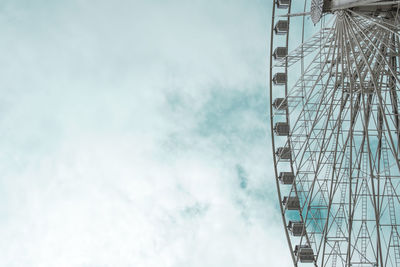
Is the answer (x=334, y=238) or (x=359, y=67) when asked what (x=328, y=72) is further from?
(x=334, y=238)

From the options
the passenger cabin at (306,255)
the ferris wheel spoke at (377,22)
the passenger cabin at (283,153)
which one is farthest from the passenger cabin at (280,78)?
A: the passenger cabin at (306,255)

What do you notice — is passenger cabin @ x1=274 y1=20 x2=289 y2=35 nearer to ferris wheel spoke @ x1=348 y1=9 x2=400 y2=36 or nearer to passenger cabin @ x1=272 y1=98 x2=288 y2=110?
passenger cabin @ x1=272 y1=98 x2=288 y2=110

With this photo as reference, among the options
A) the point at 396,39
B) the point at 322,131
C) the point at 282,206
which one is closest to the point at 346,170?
the point at 322,131

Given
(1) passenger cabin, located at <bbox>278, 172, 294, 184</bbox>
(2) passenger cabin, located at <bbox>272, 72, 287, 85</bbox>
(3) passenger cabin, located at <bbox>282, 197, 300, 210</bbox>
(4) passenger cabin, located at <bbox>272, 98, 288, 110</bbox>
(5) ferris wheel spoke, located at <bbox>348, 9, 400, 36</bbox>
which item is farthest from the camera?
(2) passenger cabin, located at <bbox>272, 72, 287, 85</bbox>

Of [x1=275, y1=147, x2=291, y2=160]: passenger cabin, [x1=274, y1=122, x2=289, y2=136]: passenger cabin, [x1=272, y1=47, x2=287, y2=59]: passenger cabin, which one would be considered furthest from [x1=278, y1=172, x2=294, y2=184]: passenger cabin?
[x1=272, y1=47, x2=287, y2=59]: passenger cabin

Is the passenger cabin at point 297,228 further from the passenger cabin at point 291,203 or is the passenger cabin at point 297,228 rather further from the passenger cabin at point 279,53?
the passenger cabin at point 279,53

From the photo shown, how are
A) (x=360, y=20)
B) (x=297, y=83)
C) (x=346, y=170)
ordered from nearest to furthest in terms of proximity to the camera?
1. (x=360, y=20)
2. (x=346, y=170)
3. (x=297, y=83)

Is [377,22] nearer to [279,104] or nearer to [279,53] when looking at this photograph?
[279,53]

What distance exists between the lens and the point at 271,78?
30922 mm

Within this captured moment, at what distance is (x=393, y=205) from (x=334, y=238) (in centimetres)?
346

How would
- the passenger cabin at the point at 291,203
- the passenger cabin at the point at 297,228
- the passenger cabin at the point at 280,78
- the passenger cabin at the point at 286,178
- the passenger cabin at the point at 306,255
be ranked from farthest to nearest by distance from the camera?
the passenger cabin at the point at 280,78
the passenger cabin at the point at 286,178
the passenger cabin at the point at 291,203
the passenger cabin at the point at 297,228
the passenger cabin at the point at 306,255

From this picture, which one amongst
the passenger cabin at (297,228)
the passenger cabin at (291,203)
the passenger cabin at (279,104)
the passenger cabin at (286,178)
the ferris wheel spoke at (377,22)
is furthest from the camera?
the passenger cabin at (279,104)

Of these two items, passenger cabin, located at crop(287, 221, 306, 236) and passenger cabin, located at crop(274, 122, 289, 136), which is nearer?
passenger cabin, located at crop(287, 221, 306, 236)

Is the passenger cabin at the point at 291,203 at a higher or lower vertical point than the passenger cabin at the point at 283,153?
lower
